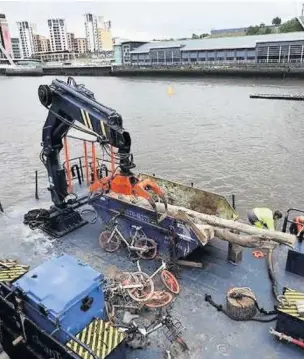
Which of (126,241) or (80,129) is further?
(126,241)

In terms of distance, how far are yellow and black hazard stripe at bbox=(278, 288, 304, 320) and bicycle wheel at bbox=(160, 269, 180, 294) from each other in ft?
6.39

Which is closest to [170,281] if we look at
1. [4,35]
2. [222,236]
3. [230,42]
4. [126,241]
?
[222,236]

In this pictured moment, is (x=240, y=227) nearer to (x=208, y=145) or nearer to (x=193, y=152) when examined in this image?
(x=193, y=152)

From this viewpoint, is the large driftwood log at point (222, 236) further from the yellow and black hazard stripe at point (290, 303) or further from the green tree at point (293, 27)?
the green tree at point (293, 27)

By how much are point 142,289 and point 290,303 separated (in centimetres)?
260

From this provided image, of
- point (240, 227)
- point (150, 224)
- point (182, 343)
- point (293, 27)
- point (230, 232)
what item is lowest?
point (182, 343)

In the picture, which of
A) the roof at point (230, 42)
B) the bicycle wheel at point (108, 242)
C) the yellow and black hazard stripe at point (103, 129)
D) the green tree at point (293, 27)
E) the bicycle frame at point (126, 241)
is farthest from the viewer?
the green tree at point (293, 27)

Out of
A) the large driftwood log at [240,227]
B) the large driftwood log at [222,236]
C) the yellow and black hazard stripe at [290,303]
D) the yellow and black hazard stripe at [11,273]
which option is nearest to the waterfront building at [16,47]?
the yellow and black hazard stripe at [11,273]

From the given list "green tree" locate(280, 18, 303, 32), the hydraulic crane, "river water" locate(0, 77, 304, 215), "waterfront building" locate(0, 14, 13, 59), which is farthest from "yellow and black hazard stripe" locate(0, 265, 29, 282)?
"waterfront building" locate(0, 14, 13, 59)

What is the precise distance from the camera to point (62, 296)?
15.9 feet

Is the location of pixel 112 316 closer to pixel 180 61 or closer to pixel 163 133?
pixel 163 133

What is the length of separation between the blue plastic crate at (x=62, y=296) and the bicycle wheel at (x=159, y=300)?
45.3 inches

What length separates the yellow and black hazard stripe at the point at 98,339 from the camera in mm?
4609

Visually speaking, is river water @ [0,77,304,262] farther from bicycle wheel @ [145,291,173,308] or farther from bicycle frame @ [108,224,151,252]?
bicycle wheel @ [145,291,173,308]
